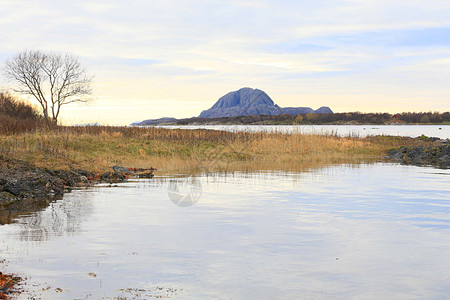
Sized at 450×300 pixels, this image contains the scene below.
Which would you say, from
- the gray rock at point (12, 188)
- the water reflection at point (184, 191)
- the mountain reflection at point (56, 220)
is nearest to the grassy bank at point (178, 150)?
the water reflection at point (184, 191)

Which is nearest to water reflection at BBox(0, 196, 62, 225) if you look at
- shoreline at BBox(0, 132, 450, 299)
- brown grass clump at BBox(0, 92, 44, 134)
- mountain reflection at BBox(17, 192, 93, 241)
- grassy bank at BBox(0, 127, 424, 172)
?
shoreline at BBox(0, 132, 450, 299)

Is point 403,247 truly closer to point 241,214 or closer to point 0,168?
point 241,214

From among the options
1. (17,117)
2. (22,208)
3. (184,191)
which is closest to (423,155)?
Answer: (184,191)

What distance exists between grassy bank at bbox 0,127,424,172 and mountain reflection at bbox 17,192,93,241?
9.37 m

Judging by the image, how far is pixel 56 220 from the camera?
1387 cm

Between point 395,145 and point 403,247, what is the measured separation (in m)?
47.7

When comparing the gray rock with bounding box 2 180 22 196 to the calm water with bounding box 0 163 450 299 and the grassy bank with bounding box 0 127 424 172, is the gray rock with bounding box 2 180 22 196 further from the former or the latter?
the grassy bank with bounding box 0 127 424 172

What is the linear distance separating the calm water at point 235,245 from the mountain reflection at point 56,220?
35 millimetres

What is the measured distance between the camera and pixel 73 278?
8609 millimetres

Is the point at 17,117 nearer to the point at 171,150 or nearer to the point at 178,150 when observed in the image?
the point at 171,150

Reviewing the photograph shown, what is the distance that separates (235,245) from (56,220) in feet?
18.6

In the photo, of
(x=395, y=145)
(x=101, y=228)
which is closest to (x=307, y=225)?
(x=101, y=228)

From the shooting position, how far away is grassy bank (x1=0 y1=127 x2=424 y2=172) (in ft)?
95.9

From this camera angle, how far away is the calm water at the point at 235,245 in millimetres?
8320
